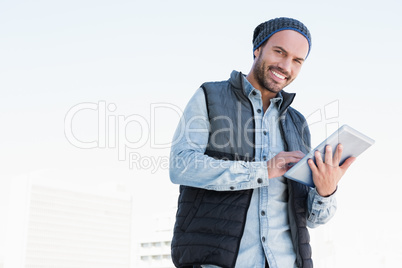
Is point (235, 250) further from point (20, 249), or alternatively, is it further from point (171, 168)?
point (20, 249)

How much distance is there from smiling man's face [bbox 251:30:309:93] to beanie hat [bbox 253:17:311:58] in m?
0.02

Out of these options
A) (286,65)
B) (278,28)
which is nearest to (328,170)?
(286,65)

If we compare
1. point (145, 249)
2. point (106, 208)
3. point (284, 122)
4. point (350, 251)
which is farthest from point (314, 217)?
point (106, 208)

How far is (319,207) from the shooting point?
2271mm

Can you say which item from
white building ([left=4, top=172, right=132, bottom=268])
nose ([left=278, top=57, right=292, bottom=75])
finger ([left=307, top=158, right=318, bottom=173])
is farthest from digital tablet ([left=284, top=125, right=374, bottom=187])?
white building ([left=4, top=172, right=132, bottom=268])

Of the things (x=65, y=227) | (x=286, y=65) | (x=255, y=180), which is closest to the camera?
(x=255, y=180)

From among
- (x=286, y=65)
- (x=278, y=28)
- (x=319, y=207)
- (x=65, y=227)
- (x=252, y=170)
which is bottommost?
(x=319, y=207)

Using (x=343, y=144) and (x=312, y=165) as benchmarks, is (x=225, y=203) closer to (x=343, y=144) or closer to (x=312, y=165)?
(x=312, y=165)

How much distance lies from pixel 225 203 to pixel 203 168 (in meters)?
0.18

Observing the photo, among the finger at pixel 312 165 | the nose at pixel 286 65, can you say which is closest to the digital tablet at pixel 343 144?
the finger at pixel 312 165

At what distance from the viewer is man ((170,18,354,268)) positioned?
203 cm

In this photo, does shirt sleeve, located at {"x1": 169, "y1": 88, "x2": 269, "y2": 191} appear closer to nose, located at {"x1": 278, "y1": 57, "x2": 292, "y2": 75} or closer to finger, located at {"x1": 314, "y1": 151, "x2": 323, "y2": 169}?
finger, located at {"x1": 314, "y1": 151, "x2": 323, "y2": 169}

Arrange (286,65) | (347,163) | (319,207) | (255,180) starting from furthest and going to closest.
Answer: (286,65)
(319,207)
(347,163)
(255,180)

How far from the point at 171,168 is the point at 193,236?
33cm
